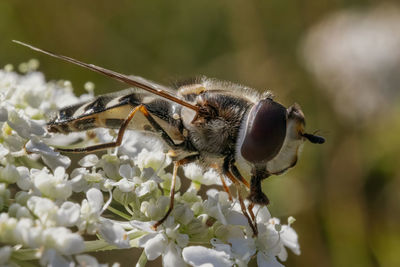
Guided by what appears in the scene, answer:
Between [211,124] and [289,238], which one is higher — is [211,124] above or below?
above

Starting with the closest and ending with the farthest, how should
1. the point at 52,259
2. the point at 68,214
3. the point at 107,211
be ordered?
the point at 52,259 → the point at 68,214 → the point at 107,211

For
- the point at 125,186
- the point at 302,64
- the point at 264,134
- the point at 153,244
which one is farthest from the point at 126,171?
the point at 302,64

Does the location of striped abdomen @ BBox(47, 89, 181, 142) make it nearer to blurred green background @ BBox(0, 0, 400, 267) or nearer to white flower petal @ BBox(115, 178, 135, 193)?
white flower petal @ BBox(115, 178, 135, 193)

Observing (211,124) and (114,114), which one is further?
(114,114)

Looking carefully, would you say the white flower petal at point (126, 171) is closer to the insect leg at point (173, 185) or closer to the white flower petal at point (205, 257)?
the insect leg at point (173, 185)

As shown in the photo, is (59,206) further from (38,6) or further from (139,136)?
(38,6)

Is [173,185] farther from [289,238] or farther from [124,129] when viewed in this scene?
[289,238]

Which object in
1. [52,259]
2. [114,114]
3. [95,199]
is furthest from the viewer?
[114,114]

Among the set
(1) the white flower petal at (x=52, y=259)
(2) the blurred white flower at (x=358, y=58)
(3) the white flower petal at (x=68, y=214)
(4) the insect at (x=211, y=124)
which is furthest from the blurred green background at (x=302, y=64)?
(1) the white flower petal at (x=52, y=259)
